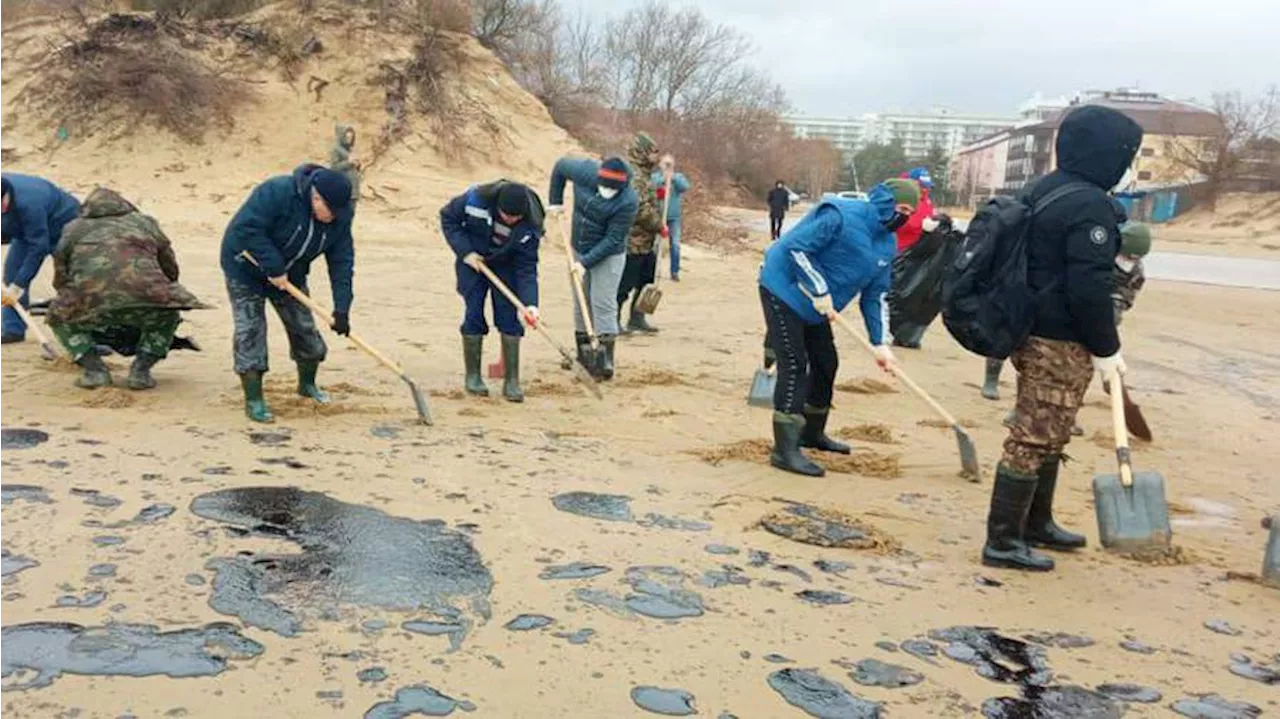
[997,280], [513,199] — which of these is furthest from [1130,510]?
[513,199]

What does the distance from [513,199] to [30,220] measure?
306cm

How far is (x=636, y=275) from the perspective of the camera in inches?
363

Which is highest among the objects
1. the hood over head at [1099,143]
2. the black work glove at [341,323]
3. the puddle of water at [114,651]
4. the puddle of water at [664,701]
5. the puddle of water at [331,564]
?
the hood over head at [1099,143]

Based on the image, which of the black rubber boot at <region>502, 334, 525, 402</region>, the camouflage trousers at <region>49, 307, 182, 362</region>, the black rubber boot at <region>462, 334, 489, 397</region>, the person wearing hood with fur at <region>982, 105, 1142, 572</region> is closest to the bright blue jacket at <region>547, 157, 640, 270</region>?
the black rubber boot at <region>502, 334, 525, 402</region>

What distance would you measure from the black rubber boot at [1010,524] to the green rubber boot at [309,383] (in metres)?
3.62

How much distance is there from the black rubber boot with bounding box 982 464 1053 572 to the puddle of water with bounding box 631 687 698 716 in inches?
70.0

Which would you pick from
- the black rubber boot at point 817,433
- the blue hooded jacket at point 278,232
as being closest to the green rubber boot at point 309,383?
the blue hooded jacket at point 278,232

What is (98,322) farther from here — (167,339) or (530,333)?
(530,333)

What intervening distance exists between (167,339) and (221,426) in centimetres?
108

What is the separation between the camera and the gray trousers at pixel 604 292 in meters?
7.41

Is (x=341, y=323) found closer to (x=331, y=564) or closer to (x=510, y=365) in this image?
(x=510, y=365)

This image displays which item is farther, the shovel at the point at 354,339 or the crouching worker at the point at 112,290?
the crouching worker at the point at 112,290

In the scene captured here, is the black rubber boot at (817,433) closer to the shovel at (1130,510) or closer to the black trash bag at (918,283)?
the shovel at (1130,510)

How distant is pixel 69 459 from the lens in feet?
15.2
